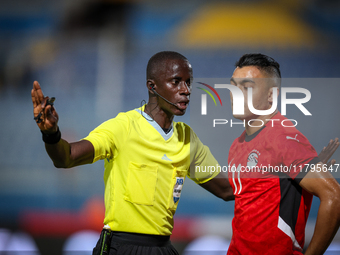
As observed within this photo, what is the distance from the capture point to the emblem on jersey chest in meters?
1.63

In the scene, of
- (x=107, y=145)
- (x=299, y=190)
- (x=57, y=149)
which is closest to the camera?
(x=57, y=149)

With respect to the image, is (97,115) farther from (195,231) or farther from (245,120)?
(245,120)

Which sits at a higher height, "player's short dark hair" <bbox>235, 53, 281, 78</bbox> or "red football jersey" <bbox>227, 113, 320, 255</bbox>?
"player's short dark hair" <bbox>235, 53, 281, 78</bbox>

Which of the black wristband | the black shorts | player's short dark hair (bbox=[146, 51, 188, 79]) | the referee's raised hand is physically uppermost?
player's short dark hair (bbox=[146, 51, 188, 79])

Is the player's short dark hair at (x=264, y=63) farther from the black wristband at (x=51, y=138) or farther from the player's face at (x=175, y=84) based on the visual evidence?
the black wristband at (x=51, y=138)

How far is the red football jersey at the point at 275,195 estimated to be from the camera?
1494 millimetres

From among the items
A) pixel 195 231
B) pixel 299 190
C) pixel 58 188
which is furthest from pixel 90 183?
pixel 299 190

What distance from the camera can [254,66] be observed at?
1777 mm

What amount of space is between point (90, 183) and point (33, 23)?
1.60m

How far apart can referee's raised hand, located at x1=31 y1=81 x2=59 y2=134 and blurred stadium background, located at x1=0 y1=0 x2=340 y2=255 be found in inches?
72.0

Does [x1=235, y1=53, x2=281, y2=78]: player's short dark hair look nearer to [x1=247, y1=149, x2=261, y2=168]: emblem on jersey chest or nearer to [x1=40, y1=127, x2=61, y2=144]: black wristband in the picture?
[x1=247, y1=149, x2=261, y2=168]: emblem on jersey chest

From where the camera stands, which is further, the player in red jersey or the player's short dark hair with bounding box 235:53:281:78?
the player's short dark hair with bounding box 235:53:281:78

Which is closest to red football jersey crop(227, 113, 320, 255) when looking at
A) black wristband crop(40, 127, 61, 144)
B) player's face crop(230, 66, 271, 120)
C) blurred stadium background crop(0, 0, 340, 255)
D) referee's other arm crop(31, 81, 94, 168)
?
player's face crop(230, 66, 271, 120)

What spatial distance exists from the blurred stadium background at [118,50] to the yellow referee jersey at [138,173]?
52.8 inches
